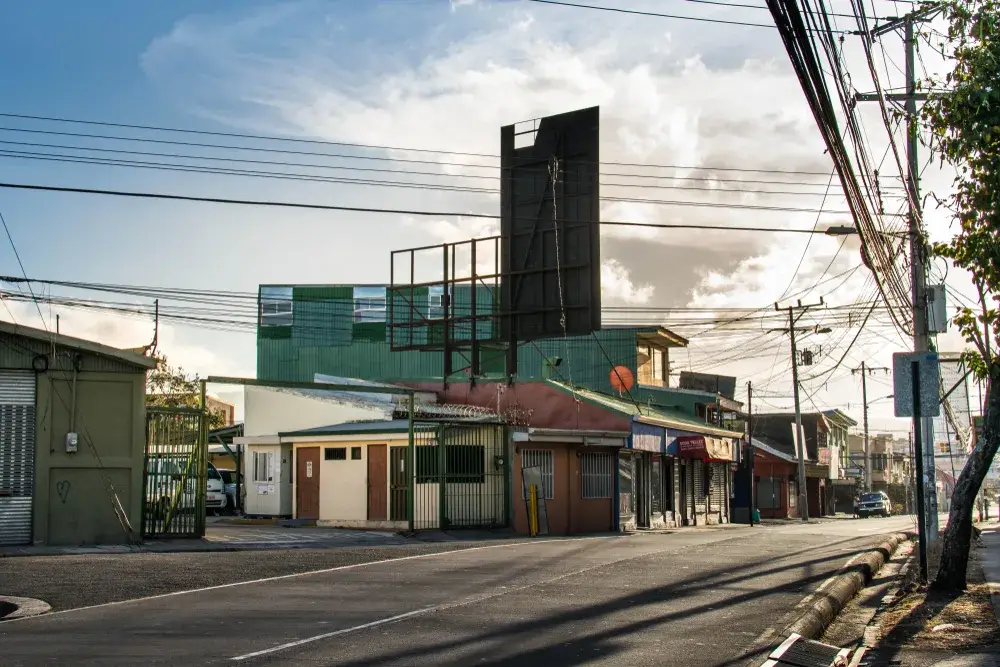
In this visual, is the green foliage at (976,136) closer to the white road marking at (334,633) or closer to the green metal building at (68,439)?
the white road marking at (334,633)

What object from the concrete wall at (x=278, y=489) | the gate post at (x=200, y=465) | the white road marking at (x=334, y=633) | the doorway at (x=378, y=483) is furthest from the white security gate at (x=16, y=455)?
the concrete wall at (x=278, y=489)

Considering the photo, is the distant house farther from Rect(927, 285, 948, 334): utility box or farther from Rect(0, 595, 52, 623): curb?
Rect(0, 595, 52, 623): curb

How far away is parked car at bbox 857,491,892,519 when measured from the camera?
65.9 m

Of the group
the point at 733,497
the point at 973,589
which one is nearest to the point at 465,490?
the point at 973,589

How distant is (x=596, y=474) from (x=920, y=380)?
67.0 ft

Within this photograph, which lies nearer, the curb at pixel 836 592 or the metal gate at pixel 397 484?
the curb at pixel 836 592

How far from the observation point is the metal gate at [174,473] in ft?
72.2

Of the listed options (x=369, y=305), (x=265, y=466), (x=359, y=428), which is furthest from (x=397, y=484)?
(x=369, y=305)

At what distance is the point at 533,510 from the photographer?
30.6 m

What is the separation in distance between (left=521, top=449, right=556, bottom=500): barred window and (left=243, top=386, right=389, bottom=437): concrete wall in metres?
6.29

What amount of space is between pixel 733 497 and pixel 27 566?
133 feet

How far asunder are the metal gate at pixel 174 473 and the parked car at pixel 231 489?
736 inches

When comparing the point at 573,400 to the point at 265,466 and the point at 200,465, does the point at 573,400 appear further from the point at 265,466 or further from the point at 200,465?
the point at 200,465

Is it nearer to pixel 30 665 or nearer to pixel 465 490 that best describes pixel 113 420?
pixel 465 490
